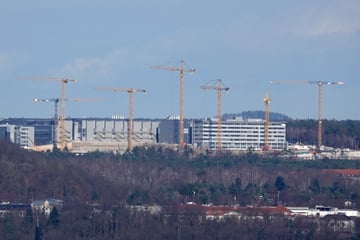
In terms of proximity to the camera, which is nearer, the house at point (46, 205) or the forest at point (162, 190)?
the forest at point (162, 190)

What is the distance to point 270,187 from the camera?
256ft

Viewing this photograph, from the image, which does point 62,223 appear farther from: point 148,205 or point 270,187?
point 270,187

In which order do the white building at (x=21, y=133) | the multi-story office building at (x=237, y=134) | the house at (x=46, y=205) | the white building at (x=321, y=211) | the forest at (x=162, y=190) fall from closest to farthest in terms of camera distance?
the forest at (x=162, y=190)
the house at (x=46, y=205)
the white building at (x=321, y=211)
the white building at (x=21, y=133)
the multi-story office building at (x=237, y=134)

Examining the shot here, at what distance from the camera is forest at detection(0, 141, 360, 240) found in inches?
2167

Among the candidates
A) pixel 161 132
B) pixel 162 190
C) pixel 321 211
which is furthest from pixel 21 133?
pixel 321 211

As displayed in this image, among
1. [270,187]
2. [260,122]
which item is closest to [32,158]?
[270,187]

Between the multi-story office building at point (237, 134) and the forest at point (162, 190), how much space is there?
16106 mm

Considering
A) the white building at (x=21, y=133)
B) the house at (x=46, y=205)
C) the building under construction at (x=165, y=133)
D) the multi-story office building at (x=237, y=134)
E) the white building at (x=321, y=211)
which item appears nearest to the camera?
the house at (x=46, y=205)

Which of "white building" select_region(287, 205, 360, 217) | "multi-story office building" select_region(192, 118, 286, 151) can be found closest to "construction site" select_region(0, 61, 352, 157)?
"multi-story office building" select_region(192, 118, 286, 151)

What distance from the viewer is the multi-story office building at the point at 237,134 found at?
127m

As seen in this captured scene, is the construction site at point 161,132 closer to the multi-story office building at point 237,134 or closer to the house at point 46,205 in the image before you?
the multi-story office building at point 237,134

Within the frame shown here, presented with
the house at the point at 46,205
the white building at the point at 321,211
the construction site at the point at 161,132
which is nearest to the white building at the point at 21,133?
the construction site at the point at 161,132

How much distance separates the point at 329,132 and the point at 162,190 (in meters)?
53.3

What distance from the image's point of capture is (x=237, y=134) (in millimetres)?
129000
